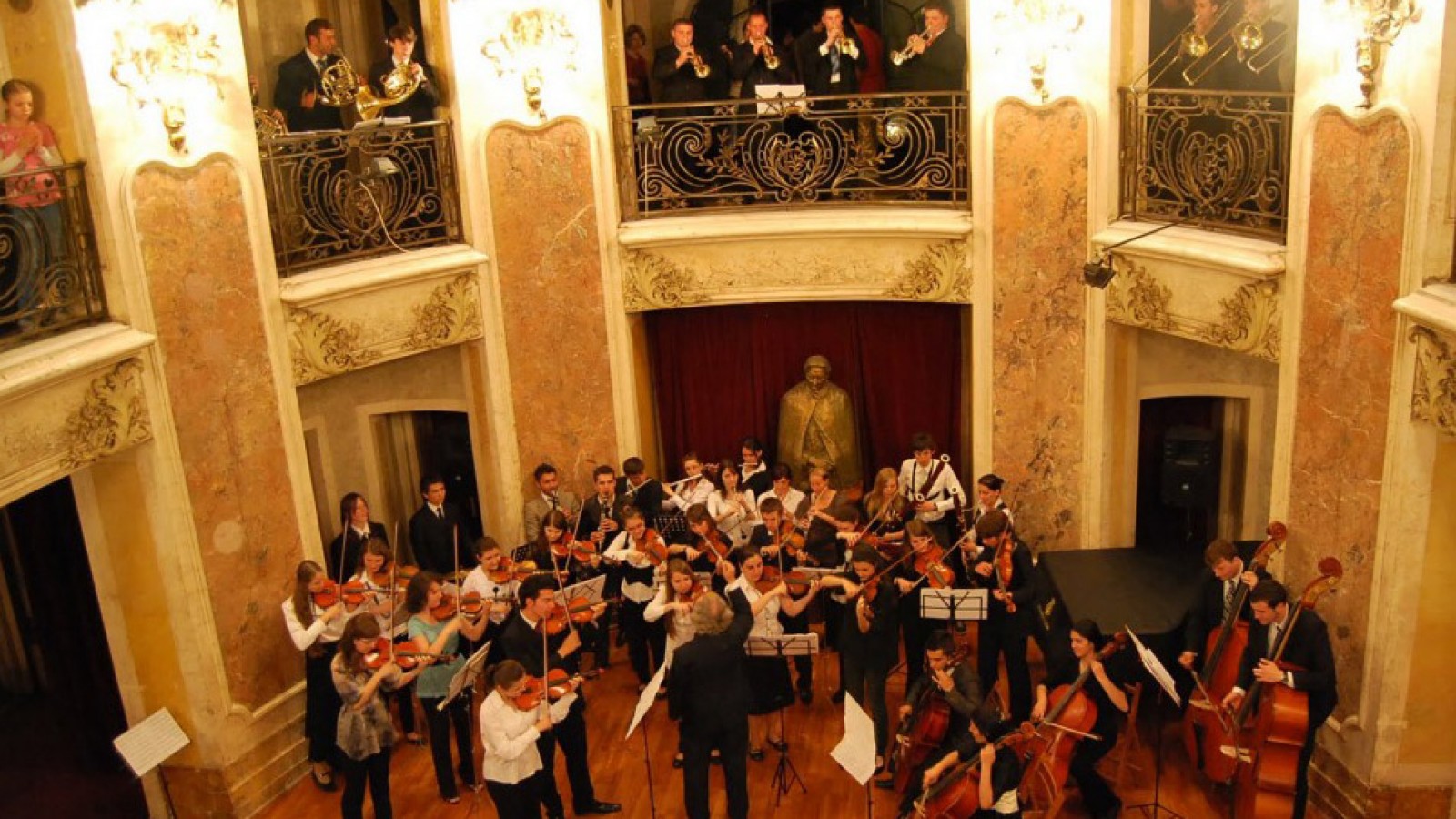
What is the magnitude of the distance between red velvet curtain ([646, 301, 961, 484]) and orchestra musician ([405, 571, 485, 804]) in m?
3.38

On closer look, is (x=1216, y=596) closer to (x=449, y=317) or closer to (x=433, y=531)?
(x=433, y=531)

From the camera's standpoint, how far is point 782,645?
25.3 feet

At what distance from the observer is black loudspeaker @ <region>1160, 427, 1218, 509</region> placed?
30.3ft

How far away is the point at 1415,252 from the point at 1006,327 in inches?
125

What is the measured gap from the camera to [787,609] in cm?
809

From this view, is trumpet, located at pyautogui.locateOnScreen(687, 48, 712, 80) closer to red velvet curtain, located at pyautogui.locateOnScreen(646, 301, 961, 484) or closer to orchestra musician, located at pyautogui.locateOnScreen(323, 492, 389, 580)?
red velvet curtain, located at pyautogui.locateOnScreen(646, 301, 961, 484)

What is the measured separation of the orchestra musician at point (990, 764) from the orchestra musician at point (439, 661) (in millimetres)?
2718

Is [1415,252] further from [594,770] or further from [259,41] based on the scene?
[259,41]

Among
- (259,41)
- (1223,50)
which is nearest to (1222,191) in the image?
(1223,50)

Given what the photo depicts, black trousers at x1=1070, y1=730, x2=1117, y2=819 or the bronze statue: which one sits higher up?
the bronze statue

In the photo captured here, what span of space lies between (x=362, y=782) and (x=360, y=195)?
3.67 metres

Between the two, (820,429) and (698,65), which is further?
(820,429)

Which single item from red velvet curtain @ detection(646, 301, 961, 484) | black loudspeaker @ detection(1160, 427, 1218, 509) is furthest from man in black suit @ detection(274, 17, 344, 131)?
black loudspeaker @ detection(1160, 427, 1218, 509)

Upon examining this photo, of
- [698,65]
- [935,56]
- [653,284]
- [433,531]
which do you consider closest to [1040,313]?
[935,56]
